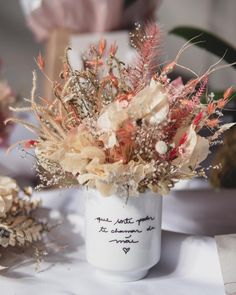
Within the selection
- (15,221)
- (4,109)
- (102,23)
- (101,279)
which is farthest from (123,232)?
(102,23)

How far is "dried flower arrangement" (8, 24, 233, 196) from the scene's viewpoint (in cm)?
65

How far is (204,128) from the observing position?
2.33 feet

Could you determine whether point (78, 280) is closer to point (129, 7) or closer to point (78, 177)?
point (78, 177)

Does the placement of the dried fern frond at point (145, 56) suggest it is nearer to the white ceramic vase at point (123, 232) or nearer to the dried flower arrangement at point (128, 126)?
the dried flower arrangement at point (128, 126)

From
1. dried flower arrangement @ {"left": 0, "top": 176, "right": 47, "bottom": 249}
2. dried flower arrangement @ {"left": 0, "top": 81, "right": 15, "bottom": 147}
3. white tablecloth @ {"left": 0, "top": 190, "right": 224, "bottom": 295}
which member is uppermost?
dried flower arrangement @ {"left": 0, "top": 81, "right": 15, "bottom": 147}

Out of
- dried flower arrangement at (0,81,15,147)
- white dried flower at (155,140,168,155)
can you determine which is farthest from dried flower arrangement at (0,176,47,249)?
dried flower arrangement at (0,81,15,147)

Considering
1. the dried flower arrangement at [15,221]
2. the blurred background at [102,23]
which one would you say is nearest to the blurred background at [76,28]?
the blurred background at [102,23]

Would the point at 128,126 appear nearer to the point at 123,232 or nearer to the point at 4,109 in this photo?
the point at 123,232

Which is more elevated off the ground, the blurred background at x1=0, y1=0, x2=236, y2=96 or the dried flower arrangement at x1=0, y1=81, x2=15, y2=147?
the blurred background at x1=0, y1=0, x2=236, y2=96

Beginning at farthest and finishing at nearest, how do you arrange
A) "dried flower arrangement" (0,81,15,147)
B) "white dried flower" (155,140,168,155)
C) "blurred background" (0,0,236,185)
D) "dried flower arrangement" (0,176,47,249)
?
"blurred background" (0,0,236,185) → "dried flower arrangement" (0,81,15,147) → "dried flower arrangement" (0,176,47,249) → "white dried flower" (155,140,168,155)

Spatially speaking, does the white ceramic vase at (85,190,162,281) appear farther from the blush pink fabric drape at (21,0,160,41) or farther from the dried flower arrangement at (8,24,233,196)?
the blush pink fabric drape at (21,0,160,41)

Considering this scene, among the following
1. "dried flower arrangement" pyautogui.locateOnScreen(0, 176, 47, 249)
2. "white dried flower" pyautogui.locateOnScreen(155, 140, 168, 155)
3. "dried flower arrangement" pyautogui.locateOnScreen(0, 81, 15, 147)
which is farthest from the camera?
"dried flower arrangement" pyautogui.locateOnScreen(0, 81, 15, 147)

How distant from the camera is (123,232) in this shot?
70cm

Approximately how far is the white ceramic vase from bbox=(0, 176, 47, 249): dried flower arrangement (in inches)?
4.6
